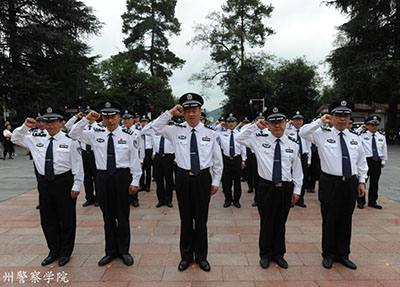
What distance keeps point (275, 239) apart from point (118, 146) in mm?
2709

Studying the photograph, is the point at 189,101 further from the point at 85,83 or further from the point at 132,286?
the point at 85,83

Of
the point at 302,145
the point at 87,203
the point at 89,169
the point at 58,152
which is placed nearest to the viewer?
the point at 58,152

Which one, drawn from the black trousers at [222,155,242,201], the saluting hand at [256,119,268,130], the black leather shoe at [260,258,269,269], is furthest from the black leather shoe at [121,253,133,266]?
the black trousers at [222,155,242,201]

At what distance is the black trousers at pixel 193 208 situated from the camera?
3.67 metres

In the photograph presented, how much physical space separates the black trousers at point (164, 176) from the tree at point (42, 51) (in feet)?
59.1

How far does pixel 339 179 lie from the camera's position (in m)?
3.78

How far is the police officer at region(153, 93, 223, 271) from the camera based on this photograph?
144 inches

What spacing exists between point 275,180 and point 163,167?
407cm

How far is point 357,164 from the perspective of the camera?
13.2 feet

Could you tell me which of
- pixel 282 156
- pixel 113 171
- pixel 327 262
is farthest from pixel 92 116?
pixel 327 262

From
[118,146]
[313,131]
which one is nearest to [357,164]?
[313,131]

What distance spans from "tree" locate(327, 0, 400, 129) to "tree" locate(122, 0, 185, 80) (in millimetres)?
18724

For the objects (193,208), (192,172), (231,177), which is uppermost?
(192,172)

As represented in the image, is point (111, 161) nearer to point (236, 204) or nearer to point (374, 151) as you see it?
point (236, 204)
